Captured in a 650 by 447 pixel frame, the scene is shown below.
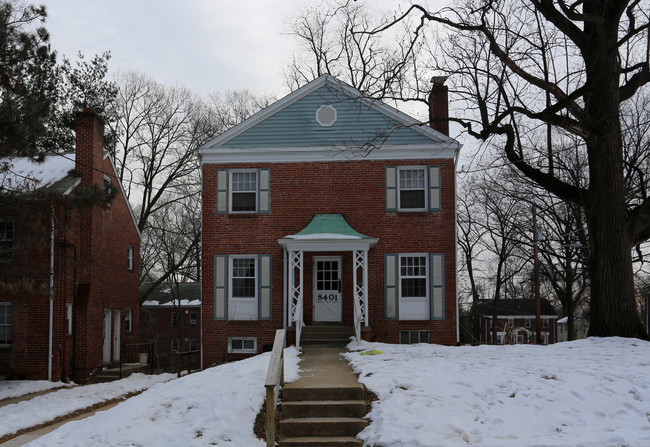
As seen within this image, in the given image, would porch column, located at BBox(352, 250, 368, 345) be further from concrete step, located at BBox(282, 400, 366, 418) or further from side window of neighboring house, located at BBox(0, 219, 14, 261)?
side window of neighboring house, located at BBox(0, 219, 14, 261)

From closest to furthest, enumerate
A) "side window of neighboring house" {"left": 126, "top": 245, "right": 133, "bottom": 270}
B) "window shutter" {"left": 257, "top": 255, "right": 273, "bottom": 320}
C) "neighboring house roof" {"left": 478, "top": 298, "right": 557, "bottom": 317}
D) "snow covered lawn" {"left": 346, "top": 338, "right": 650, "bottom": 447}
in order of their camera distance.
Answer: "snow covered lawn" {"left": 346, "top": 338, "right": 650, "bottom": 447}, "window shutter" {"left": 257, "top": 255, "right": 273, "bottom": 320}, "side window of neighboring house" {"left": 126, "top": 245, "right": 133, "bottom": 270}, "neighboring house roof" {"left": 478, "top": 298, "right": 557, "bottom": 317}

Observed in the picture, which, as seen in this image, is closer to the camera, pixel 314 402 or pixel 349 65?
pixel 314 402

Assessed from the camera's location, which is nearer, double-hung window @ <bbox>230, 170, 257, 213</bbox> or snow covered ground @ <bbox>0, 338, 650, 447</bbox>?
snow covered ground @ <bbox>0, 338, 650, 447</bbox>

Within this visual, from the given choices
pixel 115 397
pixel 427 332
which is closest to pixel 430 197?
pixel 427 332

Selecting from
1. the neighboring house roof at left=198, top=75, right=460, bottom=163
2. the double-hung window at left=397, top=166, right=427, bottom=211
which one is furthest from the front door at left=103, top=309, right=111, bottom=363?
the double-hung window at left=397, top=166, right=427, bottom=211

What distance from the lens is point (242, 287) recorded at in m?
19.4

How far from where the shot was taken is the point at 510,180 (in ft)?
107

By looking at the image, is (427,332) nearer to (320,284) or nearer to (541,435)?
(320,284)

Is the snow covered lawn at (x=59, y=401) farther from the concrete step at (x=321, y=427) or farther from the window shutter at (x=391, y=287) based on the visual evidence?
the window shutter at (x=391, y=287)

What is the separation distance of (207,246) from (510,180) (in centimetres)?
1894

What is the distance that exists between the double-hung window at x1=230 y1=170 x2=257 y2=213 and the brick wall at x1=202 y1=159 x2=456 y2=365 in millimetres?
269

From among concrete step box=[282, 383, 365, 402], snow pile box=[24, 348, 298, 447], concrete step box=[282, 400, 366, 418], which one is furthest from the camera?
concrete step box=[282, 383, 365, 402]

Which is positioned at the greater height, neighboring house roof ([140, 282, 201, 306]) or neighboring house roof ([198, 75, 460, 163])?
neighboring house roof ([198, 75, 460, 163])

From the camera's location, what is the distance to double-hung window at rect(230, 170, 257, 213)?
19.7 meters
